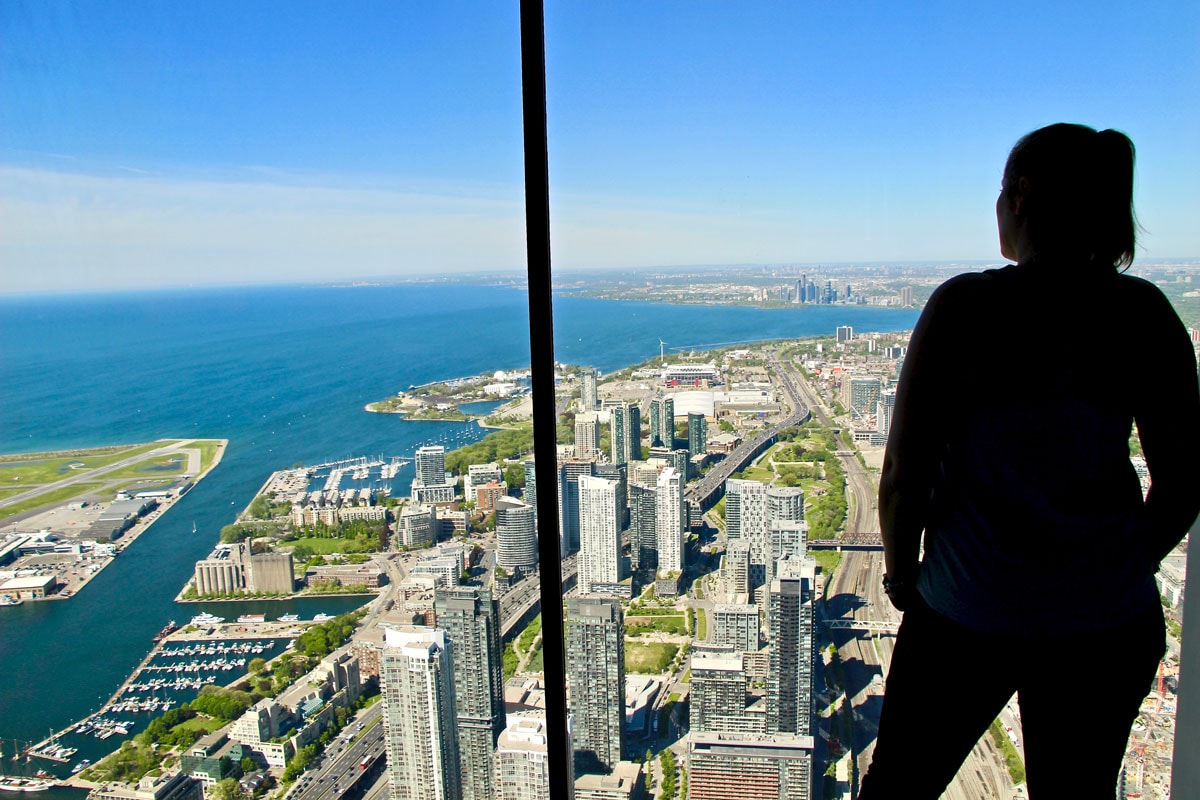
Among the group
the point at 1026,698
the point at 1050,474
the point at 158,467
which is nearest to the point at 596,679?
the point at 1026,698

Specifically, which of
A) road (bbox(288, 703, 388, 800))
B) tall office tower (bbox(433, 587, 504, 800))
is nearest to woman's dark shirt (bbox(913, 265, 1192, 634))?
tall office tower (bbox(433, 587, 504, 800))

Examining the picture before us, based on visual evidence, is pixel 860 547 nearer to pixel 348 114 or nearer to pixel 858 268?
pixel 858 268

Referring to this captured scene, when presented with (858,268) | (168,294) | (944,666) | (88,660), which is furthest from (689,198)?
(88,660)

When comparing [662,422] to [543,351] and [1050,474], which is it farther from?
[1050,474]

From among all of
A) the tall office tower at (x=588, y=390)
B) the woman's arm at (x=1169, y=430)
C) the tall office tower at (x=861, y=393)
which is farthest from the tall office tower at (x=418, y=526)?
the woman's arm at (x=1169, y=430)

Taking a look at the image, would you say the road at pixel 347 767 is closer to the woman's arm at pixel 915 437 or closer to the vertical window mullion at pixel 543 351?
the vertical window mullion at pixel 543 351

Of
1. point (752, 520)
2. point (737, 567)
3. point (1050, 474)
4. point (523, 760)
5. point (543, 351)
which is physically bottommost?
point (523, 760)
